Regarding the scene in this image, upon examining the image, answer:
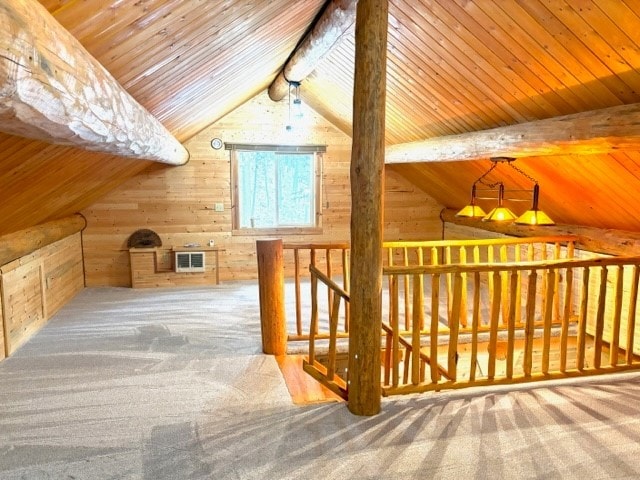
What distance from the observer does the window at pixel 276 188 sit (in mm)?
6711

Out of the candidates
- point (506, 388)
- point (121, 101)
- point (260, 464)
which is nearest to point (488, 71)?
point (506, 388)

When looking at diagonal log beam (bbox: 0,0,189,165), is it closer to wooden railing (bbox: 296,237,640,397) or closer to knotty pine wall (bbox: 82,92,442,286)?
wooden railing (bbox: 296,237,640,397)

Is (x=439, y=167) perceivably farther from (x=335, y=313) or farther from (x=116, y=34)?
(x=116, y=34)

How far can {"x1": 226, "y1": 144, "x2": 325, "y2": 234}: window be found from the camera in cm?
671

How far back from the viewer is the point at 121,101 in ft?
7.78

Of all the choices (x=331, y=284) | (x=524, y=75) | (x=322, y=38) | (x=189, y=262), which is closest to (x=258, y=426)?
(x=331, y=284)

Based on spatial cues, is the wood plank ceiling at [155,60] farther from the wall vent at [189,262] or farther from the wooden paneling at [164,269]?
the wall vent at [189,262]

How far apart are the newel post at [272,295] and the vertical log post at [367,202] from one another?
3.75 ft

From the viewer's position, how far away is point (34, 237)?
14.3 ft

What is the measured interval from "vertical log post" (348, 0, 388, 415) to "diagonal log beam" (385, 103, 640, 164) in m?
1.31

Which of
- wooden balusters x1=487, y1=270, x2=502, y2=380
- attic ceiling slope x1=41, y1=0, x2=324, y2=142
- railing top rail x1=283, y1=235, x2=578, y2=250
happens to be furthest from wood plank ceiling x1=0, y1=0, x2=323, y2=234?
wooden balusters x1=487, y1=270, x2=502, y2=380

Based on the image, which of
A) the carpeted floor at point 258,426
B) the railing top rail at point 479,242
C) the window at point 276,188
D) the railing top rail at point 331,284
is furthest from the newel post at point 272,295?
the window at point 276,188

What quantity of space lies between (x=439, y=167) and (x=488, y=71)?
104 inches

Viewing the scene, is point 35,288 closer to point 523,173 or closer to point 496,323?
point 496,323
